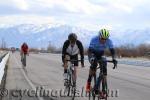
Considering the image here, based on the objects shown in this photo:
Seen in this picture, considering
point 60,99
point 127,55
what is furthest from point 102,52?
point 127,55

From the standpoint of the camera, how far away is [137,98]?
1580 centimetres

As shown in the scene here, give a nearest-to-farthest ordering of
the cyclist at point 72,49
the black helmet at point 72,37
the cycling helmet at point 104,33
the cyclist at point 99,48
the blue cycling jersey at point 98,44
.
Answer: the cycling helmet at point 104,33 → the cyclist at point 99,48 → the blue cycling jersey at point 98,44 → the black helmet at point 72,37 → the cyclist at point 72,49

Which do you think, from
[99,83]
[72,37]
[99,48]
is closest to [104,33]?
[99,48]

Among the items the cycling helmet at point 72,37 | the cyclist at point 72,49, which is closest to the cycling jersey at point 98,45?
the cycling helmet at point 72,37

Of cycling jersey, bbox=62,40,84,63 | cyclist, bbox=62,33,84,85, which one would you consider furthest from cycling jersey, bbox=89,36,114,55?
cycling jersey, bbox=62,40,84,63

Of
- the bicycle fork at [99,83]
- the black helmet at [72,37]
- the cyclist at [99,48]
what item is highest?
the black helmet at [72,37]

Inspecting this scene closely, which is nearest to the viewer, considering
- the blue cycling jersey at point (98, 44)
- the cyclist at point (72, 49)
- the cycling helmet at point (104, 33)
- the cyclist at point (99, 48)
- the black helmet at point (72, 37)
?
the cycling helmet at point (104, 33)

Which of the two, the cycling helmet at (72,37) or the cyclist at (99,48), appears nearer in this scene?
the cyclist at (99,48)

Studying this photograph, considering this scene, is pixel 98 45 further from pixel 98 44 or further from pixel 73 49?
pixel 73 49

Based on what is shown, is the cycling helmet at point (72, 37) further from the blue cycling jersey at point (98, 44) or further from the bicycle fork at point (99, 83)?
the bicycle fork at point (99, 83)

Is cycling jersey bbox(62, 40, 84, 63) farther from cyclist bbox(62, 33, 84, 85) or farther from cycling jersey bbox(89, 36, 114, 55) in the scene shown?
cycling jersey bbox(89, 36, 114, 55)

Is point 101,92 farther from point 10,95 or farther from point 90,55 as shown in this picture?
point 10,95

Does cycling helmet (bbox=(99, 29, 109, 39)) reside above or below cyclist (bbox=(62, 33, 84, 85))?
above

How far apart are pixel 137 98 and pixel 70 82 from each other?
2.20 m
